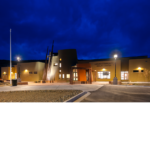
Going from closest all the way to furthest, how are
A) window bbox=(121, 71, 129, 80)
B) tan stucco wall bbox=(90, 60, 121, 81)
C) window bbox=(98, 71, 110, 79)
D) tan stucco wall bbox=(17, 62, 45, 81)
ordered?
1. tan stucco wall bbox=(90, 60, 121, 81)
2. window bbox=(121, 71, 129, 80)
3. window bbox=(98, 71, 110, 79)
4. tan stucco wall bbox=(17, 62, 45, 81)

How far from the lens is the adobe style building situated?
26.8m

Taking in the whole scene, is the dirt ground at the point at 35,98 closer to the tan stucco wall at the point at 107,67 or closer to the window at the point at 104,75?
the tan stucco wall at the point at 107,67

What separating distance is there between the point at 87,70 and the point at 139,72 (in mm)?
13588

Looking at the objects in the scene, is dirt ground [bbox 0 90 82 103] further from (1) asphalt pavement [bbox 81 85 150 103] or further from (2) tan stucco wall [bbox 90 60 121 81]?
(2) tan stucco wall [bbox 90 60 121 81]

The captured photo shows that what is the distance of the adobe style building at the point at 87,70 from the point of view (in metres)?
26.8

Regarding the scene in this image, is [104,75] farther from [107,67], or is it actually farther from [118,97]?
[118,97]

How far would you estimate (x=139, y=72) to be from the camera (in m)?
27.5

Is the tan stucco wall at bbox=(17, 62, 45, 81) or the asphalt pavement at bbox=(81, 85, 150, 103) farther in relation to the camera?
the tan stucco wall at bbox=(17, 62, 45, 81)

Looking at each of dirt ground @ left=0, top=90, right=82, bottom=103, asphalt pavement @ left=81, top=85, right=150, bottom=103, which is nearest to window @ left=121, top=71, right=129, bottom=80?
asphalt pavement @ left=81, top=85, right=150, bottom=103

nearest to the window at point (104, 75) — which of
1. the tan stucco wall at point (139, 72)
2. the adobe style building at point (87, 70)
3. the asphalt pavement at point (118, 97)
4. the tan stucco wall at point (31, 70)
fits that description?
the adobe style building at point (87, 70)

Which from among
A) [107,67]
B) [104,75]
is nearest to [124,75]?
[107,67]
